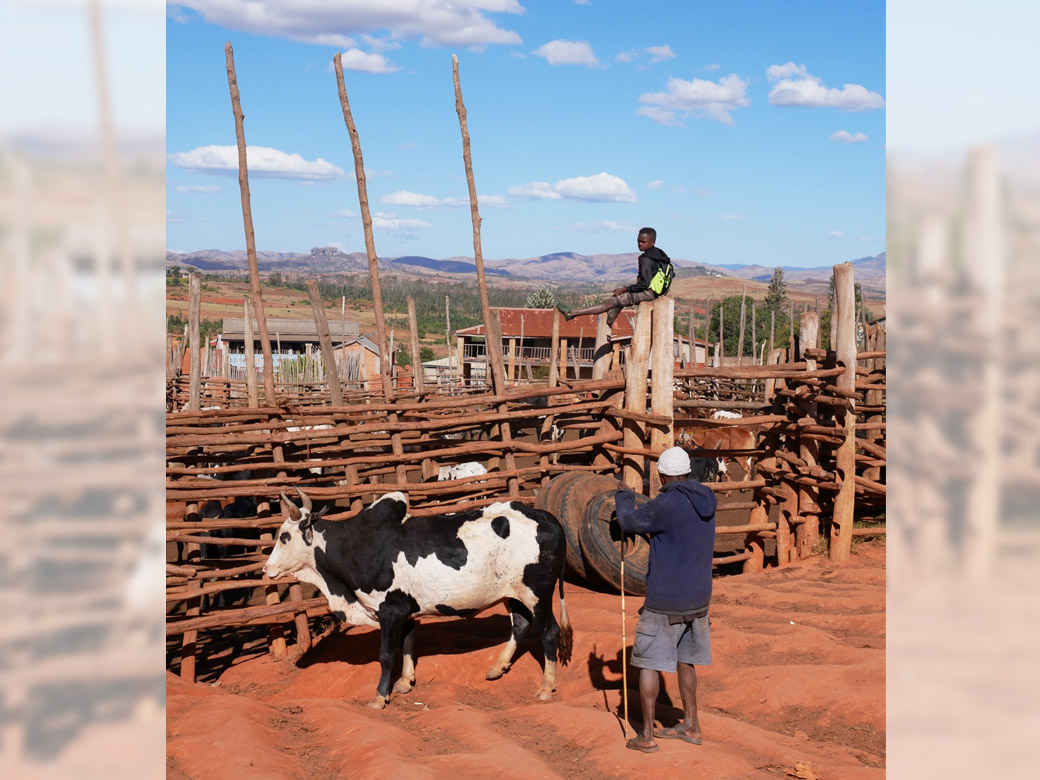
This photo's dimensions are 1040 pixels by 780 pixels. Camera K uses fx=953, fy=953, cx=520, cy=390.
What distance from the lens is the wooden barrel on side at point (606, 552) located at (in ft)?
28.3

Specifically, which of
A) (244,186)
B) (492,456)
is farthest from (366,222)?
(492,456)

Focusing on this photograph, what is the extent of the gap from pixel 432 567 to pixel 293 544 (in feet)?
3.90

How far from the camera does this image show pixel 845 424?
974 cm

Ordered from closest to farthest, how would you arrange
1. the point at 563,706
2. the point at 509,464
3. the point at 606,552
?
1. the point at 563,706
2. the point at 606,552
3. the point at 509,464

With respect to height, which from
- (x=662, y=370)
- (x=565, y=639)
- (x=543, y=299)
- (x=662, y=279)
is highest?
(x=543, y=299)

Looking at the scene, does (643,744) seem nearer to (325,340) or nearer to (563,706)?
(563,706)

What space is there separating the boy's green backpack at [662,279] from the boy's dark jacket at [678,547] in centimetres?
414

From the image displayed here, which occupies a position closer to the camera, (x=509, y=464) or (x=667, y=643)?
(x=667, y=643)

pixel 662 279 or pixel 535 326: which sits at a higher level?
pixel 535 326

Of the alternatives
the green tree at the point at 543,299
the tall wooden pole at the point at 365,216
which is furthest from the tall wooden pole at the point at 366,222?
the green tree at the point at 543,299

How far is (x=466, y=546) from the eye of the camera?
702 centimetres
